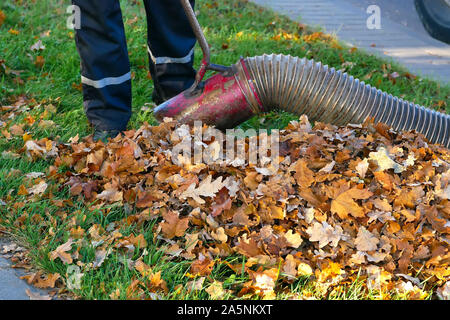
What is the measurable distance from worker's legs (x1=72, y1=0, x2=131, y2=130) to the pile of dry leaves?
49 cm

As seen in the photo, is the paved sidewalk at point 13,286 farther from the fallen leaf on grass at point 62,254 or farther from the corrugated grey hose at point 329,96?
the corrugated grey hose at point 329,96

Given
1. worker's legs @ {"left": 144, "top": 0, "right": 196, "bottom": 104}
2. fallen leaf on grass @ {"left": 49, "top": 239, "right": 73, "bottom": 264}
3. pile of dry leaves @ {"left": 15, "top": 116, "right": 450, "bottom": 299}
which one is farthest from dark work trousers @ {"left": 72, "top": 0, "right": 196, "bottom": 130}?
fallen leaf on grass @ {"left": 49, "top": 239, "right": 73, "bottom": 264}

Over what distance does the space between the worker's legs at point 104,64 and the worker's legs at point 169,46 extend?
0.31 m

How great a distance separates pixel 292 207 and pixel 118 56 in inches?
64.9

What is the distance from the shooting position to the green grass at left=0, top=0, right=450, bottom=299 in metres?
2.22

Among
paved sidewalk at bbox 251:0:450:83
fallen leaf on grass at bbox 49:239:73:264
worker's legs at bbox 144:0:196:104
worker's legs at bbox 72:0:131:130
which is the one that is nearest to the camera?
fallen leaf on grass at bbox 49:239:73:264

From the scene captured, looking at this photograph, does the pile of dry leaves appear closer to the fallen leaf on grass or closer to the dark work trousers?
the fallen leaf on grass

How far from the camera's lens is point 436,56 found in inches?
216

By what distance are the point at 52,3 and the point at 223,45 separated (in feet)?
7.18

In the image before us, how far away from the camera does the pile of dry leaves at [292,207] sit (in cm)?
225

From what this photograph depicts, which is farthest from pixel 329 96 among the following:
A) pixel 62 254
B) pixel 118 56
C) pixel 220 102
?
pixel 62 254

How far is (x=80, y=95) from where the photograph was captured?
4.02m
